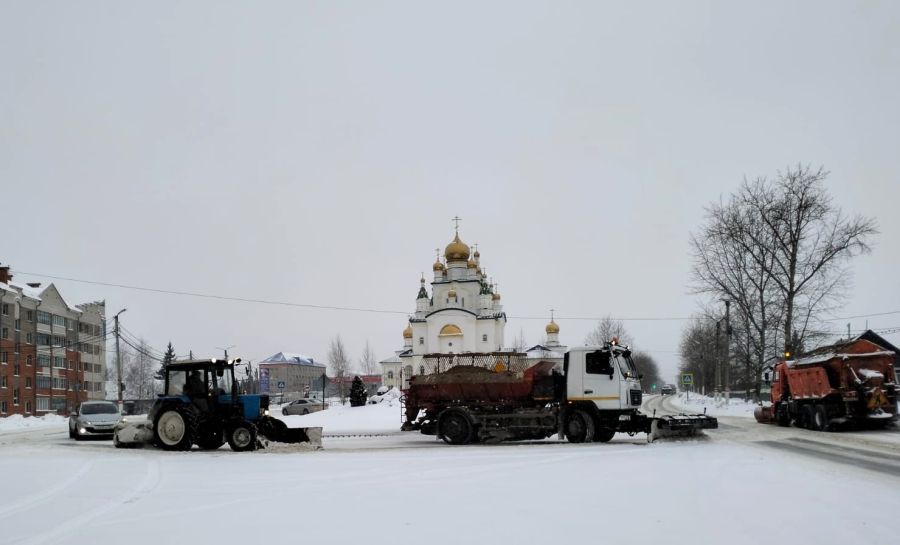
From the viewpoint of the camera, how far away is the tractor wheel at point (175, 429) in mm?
19000

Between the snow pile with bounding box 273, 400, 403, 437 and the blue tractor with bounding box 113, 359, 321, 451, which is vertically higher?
the blue tractor with bounding box 113, 359, 321, 451

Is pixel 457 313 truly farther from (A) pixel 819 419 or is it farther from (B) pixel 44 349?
(A) pixel 819 419

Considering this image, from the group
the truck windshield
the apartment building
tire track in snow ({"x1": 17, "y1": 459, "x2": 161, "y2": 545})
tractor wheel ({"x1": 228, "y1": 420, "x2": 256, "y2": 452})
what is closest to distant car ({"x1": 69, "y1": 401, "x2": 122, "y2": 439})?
tractor wheel ({"x1": 228, "y1": 420, "x2": 256, "y2": 452})

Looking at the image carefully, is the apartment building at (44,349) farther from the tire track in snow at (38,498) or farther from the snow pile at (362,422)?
the tire track in snow at (38,498)

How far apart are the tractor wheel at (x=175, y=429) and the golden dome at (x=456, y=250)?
70592 mm

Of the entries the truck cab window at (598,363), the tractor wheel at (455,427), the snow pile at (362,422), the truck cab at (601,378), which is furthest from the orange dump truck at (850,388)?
the snow pile at (362,422)

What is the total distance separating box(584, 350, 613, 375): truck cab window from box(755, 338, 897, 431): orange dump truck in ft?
26.6

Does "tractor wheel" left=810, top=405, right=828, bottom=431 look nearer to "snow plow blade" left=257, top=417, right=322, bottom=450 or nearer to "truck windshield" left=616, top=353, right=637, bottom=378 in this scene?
"truck windshield" left=616, top=353, right=637, bottom=378

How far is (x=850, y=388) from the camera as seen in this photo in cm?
2255

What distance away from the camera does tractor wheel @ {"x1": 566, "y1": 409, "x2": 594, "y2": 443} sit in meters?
19.2

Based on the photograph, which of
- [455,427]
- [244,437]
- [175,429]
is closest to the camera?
[244,437]

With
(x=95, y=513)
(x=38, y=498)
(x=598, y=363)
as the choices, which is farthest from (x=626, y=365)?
(x=38, y=498)

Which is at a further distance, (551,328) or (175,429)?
(551,328)

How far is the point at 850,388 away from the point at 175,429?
1918cm
